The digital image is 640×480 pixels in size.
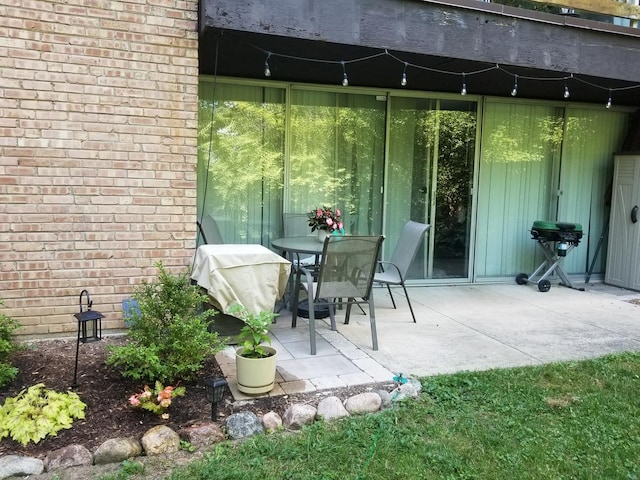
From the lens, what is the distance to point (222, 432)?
8.70 ft

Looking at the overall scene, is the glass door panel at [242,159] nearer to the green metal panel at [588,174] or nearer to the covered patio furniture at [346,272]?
the covered patio furniture at [346,272]

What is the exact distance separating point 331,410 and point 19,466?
59.0 inches

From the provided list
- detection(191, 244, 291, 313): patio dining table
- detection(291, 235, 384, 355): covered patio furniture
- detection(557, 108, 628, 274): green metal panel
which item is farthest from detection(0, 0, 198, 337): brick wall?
detection(557, 108, 628, 274): green metal panel

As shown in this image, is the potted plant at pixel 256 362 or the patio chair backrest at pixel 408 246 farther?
the patio chair backrest at pixel 408 246

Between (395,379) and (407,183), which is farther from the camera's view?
(407,183)

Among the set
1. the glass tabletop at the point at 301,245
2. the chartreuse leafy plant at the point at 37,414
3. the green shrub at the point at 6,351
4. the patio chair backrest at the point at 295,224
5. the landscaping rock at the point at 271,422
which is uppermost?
the patio chair backrest at the point at 295,224

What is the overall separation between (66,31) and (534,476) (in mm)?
4026

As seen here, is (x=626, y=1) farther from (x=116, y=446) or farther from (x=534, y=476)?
(x=116, y=446)

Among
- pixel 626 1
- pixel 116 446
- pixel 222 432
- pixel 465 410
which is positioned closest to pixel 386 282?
pixel 465 410

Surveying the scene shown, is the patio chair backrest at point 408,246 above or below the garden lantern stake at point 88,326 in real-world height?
above

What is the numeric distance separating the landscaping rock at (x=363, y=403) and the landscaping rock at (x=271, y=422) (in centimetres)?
42

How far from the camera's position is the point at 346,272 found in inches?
156

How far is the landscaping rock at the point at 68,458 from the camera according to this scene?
2.33 m

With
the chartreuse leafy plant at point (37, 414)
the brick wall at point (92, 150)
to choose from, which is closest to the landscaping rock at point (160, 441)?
the chartreuse leafy plant at point (37, 414)
